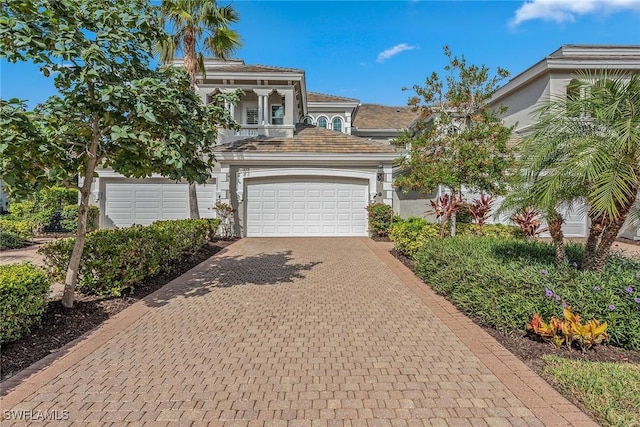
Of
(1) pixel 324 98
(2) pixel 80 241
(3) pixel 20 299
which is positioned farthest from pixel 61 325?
(1) pixel 324 98

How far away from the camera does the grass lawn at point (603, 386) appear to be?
273cm

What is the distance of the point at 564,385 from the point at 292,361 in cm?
267

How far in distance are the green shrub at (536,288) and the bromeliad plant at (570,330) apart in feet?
0.57

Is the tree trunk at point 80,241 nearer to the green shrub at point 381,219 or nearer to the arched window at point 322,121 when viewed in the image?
the green shrub at point 381,219

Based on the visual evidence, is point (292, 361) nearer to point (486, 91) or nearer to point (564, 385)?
point (564, 385)

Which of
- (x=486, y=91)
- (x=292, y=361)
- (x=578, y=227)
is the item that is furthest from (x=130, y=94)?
(x=578, y=227)

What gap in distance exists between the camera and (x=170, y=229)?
26.5 feet

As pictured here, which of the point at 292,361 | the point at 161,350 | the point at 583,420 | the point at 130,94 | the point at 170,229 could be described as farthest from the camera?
the point at 170,229

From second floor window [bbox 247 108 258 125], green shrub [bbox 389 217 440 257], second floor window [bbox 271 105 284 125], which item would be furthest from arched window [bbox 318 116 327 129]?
green shrub [bbox 389 217 440 257]

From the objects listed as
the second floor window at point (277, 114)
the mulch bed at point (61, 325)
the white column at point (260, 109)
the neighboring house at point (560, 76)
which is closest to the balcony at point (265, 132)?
the white column at point (260, 109)

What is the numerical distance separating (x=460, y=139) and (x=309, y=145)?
6.91m

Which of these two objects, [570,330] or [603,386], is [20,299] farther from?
[570,330]

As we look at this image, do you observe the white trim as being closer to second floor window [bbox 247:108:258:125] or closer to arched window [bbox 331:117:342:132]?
second floor window [bbox 247:108:258:125]

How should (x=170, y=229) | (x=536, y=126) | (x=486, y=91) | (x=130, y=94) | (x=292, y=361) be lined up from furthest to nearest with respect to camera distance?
(x=486, y=91)
(x=170, y=229)
(x=536, y=126)
(x=130, y=94)
(x=292, y=361)
